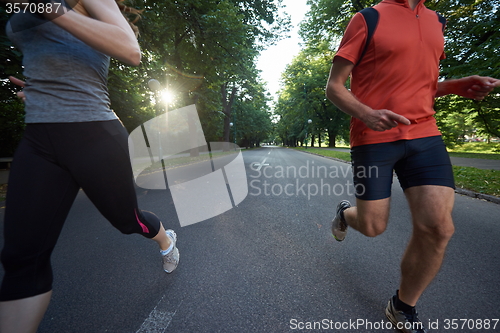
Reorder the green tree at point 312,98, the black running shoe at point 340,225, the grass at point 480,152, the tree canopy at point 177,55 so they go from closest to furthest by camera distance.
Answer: the black running shoe at point 340,225
the tree canopy at point 177,55
the grass at point 480,152
the green tree at point 312,98

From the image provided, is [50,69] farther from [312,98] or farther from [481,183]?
[312,98]

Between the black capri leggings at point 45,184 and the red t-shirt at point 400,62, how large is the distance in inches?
59.3

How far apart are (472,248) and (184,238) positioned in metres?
3.28

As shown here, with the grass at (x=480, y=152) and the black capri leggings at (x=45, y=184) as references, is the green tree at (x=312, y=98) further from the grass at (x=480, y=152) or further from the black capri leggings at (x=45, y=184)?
the black capri leggings at (x=45, y=184)

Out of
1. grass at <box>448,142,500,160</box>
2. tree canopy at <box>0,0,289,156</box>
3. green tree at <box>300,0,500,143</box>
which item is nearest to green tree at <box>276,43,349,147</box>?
grass at <box>448,142,500,160</box>

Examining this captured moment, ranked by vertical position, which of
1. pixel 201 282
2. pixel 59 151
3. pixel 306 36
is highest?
pixel 306 36

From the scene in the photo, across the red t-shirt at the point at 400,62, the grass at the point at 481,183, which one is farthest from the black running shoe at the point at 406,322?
the grass at the point at 481,183

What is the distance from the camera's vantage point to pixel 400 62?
4.46 feet

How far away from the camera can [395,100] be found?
1373 millimetres

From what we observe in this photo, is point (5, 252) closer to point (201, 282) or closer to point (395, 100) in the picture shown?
point (201, 282)

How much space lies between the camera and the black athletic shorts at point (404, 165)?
1323 millimetres

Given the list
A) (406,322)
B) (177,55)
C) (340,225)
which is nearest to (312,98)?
(177,55)

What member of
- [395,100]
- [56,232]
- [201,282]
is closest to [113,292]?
[201,282]

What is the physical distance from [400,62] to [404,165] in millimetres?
633
